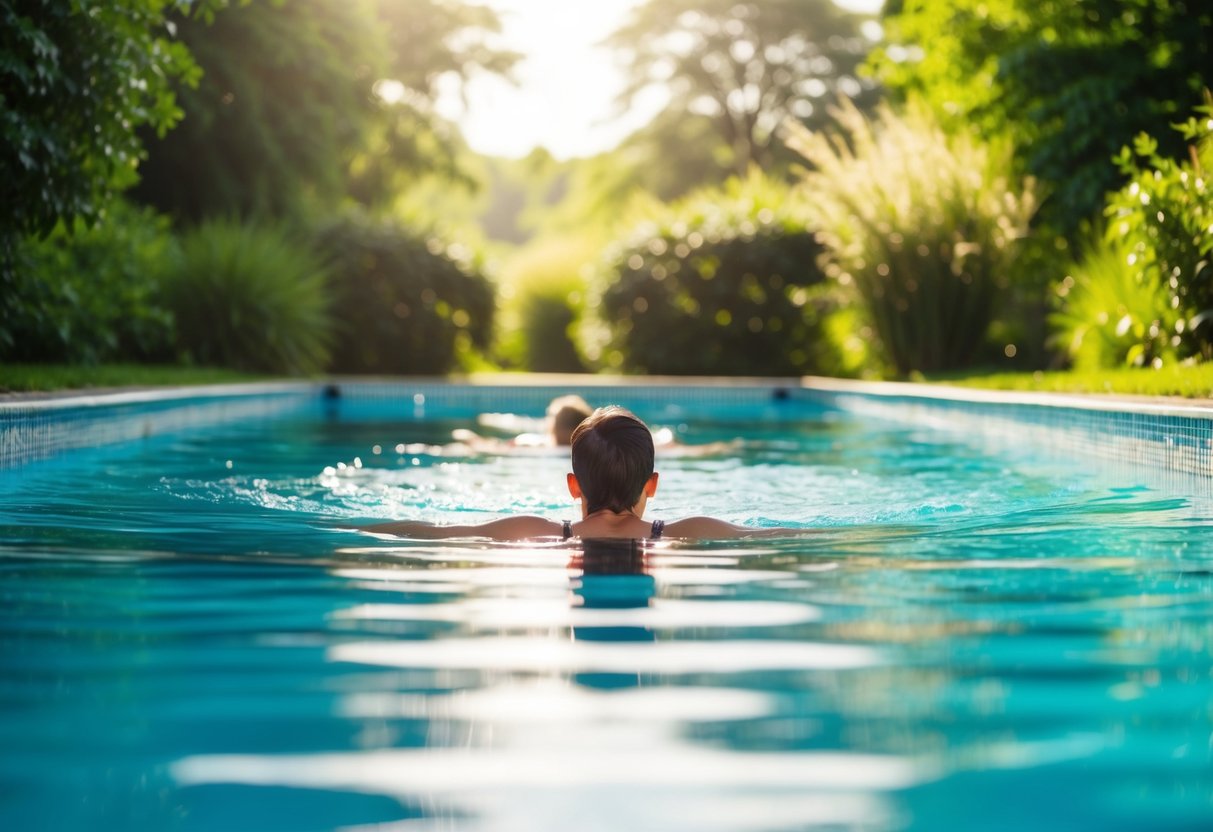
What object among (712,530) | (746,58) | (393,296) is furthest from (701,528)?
(746,58)

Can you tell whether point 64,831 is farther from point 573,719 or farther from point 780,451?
point 780,451

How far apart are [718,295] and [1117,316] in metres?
7.20

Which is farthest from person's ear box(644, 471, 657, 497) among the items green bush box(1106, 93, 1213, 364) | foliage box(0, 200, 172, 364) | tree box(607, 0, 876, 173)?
tree box(607, 0, 876, 173)

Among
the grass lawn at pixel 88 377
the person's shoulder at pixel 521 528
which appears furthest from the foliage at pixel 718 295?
the person's shoulder at pixel 521 528

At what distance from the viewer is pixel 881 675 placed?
2586 mm

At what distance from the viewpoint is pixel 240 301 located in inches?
552

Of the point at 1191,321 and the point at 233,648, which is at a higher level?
the point at 1191,321

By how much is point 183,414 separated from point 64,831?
8147 mm

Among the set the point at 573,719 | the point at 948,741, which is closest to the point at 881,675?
the point at 948,741

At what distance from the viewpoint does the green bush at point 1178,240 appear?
845 cm

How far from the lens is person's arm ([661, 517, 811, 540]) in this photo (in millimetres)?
4367

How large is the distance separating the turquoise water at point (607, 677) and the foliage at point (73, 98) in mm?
2816

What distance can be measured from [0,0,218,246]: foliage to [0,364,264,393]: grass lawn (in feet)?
2.72

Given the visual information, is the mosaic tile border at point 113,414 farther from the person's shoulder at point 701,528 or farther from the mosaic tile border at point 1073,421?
the mosaic tile border at point 1073,421
